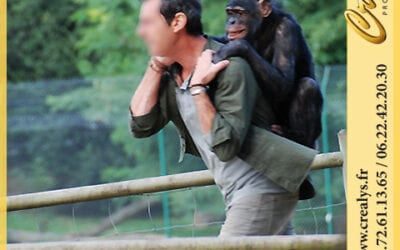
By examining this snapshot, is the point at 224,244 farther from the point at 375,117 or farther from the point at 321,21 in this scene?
the point at 321,21

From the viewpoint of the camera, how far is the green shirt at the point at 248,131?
2.94m

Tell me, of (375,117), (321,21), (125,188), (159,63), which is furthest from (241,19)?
(321,21)

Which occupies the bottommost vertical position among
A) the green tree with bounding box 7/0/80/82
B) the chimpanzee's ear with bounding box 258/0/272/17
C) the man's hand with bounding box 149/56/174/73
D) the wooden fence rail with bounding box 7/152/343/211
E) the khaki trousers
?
the khaki trousers

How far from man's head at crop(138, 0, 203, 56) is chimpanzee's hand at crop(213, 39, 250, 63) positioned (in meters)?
0.09

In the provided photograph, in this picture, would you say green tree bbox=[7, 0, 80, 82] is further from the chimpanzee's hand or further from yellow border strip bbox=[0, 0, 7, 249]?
the chimpanzee's hand

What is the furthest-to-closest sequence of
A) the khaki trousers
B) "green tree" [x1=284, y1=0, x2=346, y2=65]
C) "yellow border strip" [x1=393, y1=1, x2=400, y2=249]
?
"green tree" [x1=284, y1=0, x2=346, y2=65] → the khaki trousers → "yellow border strip" [x1=393, y1=1, x2=400, y2=249]

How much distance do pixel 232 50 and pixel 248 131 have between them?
19 centimetres

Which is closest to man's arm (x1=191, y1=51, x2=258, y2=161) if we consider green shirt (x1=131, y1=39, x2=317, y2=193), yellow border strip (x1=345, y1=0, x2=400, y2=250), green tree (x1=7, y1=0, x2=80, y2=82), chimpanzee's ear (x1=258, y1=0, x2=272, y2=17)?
green shirt (x1=131, y1=39, x2=317, y2=193)

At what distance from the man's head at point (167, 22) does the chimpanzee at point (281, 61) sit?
0.10 m

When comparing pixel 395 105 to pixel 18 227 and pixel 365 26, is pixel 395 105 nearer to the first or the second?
pixel 365 26

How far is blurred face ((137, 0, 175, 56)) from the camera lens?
9.93 feet

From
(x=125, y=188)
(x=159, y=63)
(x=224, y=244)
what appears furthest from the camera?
(x=125, y=188)

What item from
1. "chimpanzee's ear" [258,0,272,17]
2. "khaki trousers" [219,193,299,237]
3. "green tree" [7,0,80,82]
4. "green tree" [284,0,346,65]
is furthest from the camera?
"green tree" [7,0,80,82]

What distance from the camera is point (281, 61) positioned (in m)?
3.13
